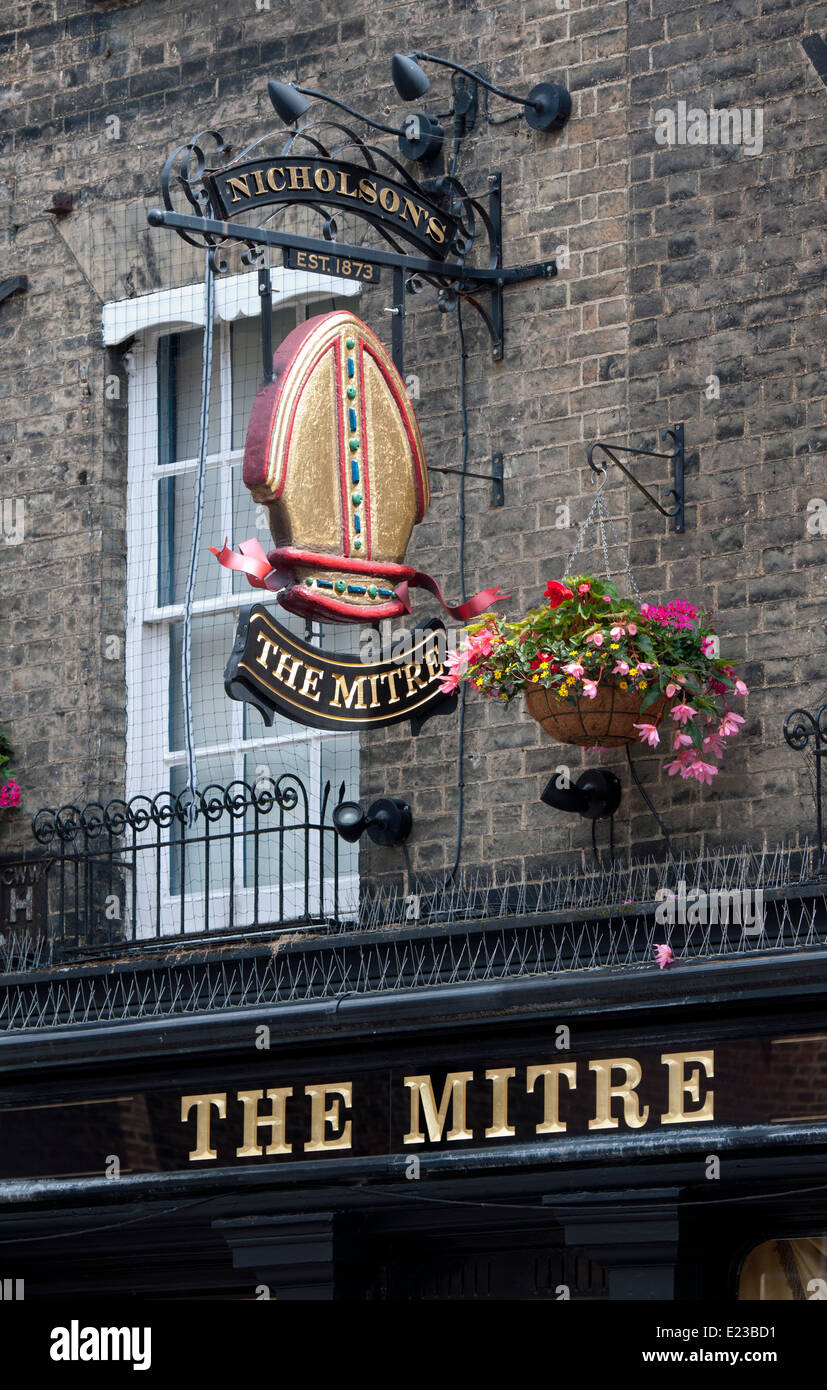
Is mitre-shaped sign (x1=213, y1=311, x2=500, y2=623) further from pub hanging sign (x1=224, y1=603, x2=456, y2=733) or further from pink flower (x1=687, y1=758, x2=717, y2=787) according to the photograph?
pink flower (x1=687, y1=758, x2=717, y2=787)

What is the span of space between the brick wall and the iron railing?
0.32 meters

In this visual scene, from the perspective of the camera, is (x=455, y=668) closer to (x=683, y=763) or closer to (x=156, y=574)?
(x=683, y=763)

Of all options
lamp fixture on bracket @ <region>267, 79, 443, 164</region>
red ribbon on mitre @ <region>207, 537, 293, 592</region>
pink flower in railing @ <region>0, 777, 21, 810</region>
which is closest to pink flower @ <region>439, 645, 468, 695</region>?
red ribbon on mitre @ <region>207, 537, 293, 592</region>

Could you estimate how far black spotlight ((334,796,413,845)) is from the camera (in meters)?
13.4

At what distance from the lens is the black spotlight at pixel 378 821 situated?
13383mm

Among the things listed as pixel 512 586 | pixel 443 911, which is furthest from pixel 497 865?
pixel 512 586

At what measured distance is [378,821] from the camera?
13.4 metres

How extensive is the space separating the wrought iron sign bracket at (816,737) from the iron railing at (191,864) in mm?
2202

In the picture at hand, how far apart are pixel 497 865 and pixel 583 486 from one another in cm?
182

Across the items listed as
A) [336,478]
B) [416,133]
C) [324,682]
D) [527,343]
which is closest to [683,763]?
[324,682]

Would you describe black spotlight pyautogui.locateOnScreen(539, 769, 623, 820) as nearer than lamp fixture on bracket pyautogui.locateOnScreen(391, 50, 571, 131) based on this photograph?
Yes

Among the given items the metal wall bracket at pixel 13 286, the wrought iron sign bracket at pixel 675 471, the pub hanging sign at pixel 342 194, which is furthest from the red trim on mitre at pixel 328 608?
the metal wall bracket at pixel 13 286

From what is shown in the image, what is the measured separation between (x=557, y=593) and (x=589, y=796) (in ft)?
3.38

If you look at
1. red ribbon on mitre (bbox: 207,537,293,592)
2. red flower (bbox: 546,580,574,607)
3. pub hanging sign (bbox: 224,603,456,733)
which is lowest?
pub hanging sign (bbox: 224,603,456,733)
